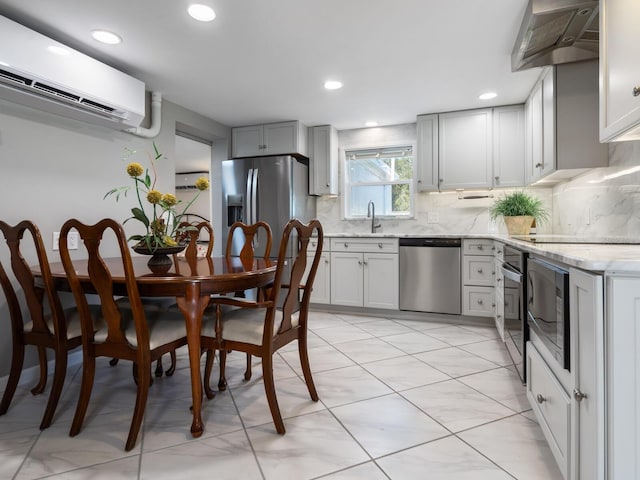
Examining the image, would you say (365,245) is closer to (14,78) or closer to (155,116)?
(155,116)

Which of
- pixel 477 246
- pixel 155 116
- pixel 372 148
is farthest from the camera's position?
pixel 372 148

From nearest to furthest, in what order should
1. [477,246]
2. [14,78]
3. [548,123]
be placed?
1. [14,78]
2. [548,123]
3. [477,246]

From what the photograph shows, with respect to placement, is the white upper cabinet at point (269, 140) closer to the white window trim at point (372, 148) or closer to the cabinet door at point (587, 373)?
the white window trim at point (372, 148)

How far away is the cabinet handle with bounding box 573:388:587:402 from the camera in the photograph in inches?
43.4

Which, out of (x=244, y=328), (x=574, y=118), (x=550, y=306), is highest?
(x=574, y=118)

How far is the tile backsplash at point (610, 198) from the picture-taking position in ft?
6.61

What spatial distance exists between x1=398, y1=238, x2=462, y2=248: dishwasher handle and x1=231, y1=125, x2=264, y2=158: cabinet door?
196 centimetres

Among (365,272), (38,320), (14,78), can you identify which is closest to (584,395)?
(38,320)

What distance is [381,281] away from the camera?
3.96 meters

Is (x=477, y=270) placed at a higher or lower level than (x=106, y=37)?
lower

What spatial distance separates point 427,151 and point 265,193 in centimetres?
187

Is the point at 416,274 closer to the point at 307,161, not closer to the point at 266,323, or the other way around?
the point at 307,161

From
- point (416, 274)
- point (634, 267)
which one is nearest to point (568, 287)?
point (634, 267)

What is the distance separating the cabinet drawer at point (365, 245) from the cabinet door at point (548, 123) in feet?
5.01
